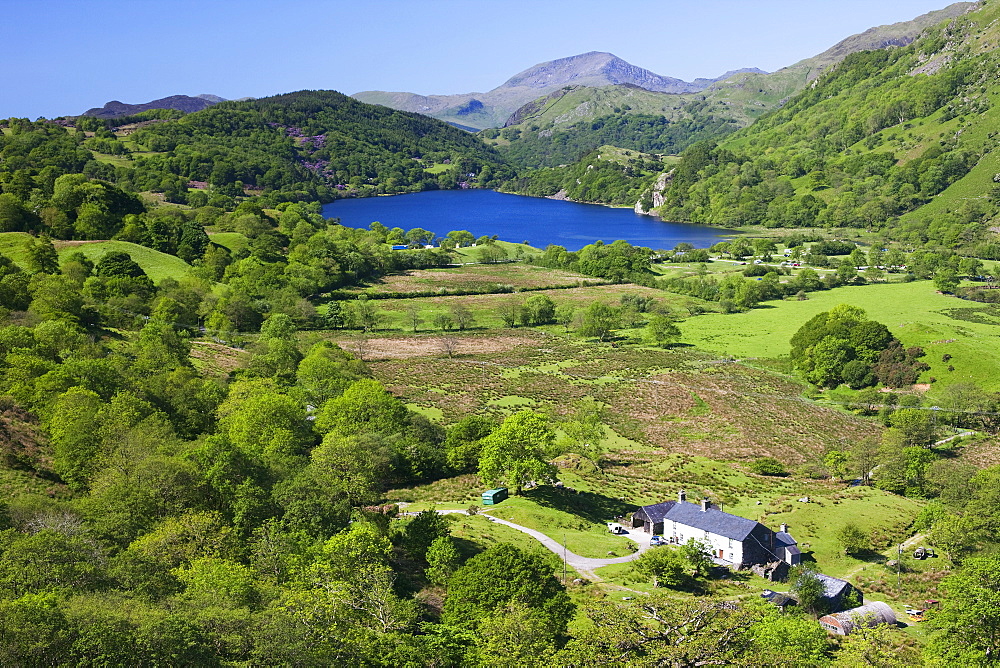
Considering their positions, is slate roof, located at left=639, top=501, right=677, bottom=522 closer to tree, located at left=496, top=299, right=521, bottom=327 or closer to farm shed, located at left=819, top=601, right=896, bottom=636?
farm shed, located at left=819, top=601, right=896, bottom=636

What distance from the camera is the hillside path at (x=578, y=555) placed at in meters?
34.2

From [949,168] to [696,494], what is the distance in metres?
169

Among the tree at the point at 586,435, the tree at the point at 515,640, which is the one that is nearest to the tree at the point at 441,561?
the tree at the point at 515,640

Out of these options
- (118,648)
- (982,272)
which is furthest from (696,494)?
(982,272)

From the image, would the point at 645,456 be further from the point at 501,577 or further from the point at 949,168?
the point at 949,168

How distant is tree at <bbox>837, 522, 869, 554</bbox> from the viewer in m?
37.7

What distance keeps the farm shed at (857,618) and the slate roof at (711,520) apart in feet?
19.3

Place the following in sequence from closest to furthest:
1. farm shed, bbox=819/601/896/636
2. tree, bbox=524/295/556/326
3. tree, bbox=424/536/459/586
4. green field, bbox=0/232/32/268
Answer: farm shed, bbox=819/601/896/636
tree, bbox=424/536/459/586
green field, bbox=0/232/32/268
tree, bbox=524/295/556/326

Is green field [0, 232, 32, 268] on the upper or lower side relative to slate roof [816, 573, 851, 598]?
upper

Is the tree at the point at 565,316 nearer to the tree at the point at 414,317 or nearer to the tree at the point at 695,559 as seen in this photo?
the tree at the point at 414,317

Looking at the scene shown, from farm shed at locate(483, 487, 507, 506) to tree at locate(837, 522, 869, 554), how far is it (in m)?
18.3

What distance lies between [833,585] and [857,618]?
2.96m

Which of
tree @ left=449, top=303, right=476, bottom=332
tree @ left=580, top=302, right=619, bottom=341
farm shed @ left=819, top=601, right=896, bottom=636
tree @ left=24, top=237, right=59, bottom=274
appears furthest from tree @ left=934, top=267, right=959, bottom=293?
tree @ left=24, top=237, right=59, bottom=274

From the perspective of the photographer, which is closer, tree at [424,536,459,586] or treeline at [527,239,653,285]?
tree at [424,536,459,586]
